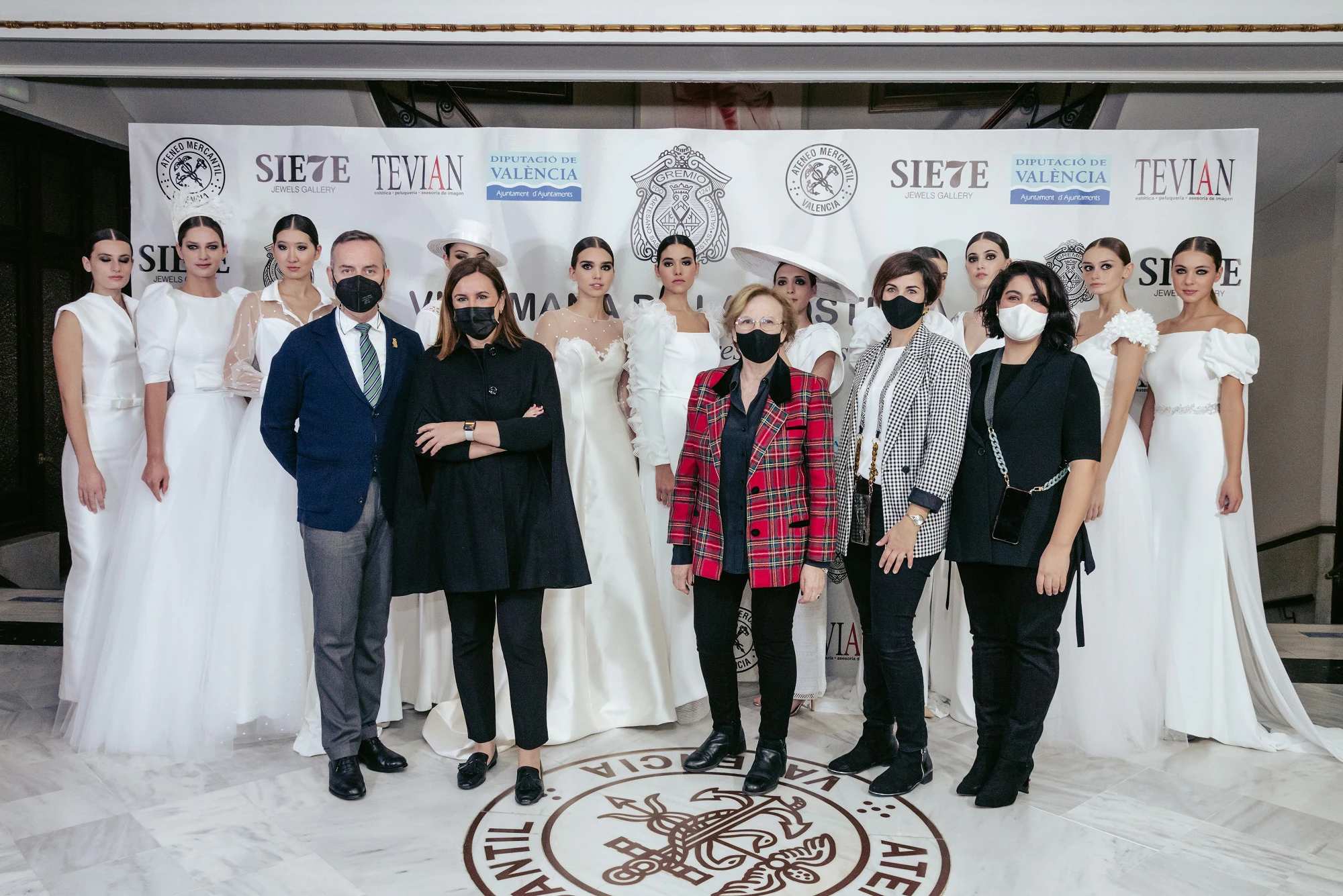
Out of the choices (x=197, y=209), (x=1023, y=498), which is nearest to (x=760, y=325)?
(x=1023, y=498)

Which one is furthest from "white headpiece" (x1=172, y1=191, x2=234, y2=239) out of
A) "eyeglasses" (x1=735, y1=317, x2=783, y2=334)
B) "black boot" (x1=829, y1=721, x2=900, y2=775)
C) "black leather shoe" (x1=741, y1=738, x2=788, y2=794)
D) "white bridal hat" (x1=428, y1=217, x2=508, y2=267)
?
"black boot" (x1=829, y1=721, x2=900, y2=775)

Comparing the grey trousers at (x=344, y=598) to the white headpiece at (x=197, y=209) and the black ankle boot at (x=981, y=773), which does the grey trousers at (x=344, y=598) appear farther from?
the black ankle boot at (x=981, y=773)

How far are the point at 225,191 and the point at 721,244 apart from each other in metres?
2.32

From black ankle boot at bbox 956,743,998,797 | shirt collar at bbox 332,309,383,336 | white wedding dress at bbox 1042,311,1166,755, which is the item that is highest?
shirt collar at bbox 332,309,383,336

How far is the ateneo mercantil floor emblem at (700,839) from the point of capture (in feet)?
8.36

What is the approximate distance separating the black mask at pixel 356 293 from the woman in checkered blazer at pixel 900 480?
1.63 m

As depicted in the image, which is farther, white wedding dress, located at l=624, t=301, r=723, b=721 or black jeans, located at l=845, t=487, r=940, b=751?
white wedding dress, located at l=624, t=301, r=723, b=721

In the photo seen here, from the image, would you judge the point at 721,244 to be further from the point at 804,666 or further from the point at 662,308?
the point at 804,666

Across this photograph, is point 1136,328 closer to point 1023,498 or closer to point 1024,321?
point 1024,321

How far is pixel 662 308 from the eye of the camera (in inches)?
148

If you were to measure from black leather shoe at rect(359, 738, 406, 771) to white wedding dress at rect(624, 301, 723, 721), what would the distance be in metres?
1.09

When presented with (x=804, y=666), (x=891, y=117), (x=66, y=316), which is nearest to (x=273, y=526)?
(x=66, y=316)

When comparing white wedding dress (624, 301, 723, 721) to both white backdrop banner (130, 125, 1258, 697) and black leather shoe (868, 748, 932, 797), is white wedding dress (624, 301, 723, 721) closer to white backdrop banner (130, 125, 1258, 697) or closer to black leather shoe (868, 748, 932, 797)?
white backdrop banner (130, 125, 1258, 697)

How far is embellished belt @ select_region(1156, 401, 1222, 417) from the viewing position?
3758 millimetres
